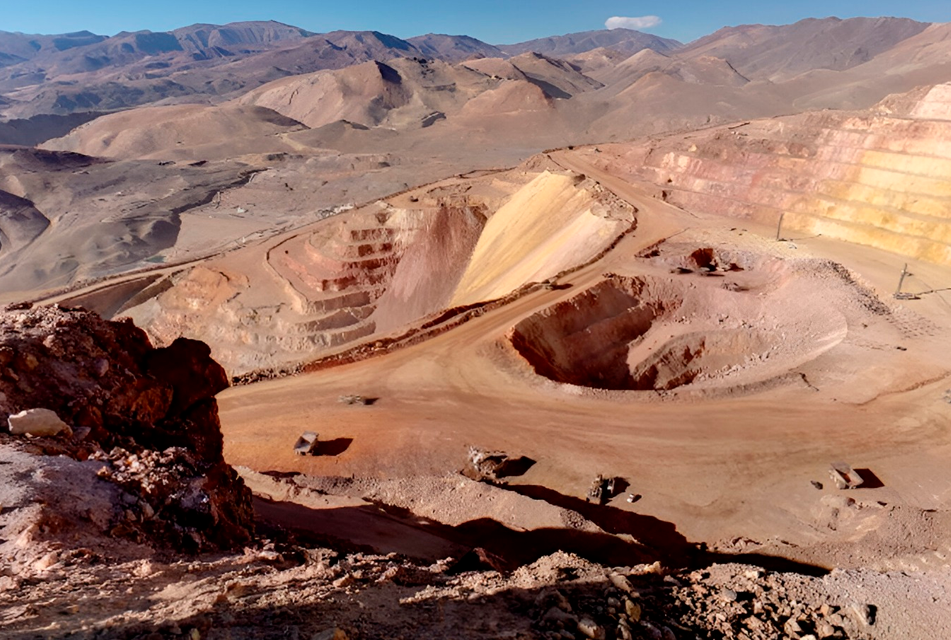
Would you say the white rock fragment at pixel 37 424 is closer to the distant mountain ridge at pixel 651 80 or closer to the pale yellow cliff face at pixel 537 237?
the pale yellow cliff face at pixel 537 237

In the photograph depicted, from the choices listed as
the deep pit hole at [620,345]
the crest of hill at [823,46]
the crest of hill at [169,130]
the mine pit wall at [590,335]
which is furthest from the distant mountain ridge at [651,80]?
the deep pit hole at [620,345]

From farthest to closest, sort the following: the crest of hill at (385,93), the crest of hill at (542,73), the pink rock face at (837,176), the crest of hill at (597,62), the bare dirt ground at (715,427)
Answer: the crest of hill at (597,62) → the crest of hill at (542,73) → the crest of hill at (385,93) → the pink rock face at (837,176) → the bare dirt ground at (715,427)

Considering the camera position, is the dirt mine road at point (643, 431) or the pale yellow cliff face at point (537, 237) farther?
the pale yellow cliff face at point (537, 237)

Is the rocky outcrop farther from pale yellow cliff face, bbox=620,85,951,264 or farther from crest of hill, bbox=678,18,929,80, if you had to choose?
crest of hill, bbox=678,18,929,80

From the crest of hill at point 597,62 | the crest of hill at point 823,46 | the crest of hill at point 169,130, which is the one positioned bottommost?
the crest of hill at point 169,130

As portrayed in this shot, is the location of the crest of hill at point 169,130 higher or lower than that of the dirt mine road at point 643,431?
higher

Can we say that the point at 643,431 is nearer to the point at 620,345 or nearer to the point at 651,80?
the point at 620,345

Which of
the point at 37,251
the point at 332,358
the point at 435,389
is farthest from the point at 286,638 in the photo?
the point at 37,251
